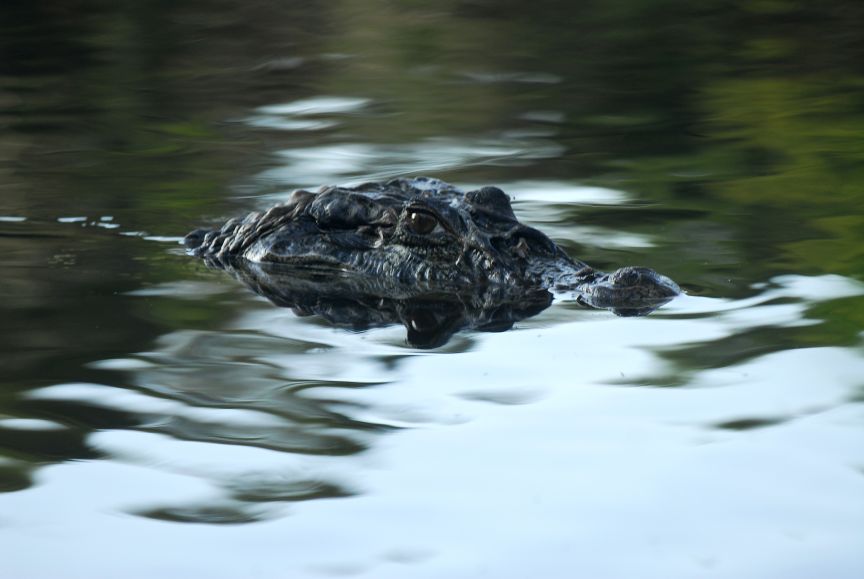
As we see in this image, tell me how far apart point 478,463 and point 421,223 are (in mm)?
2492

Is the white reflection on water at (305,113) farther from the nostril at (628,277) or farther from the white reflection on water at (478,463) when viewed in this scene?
the white reflection on water at (478,463)

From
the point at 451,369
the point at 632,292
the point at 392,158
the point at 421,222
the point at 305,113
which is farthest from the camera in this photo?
the point at 305,113

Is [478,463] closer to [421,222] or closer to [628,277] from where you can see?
[628,277]

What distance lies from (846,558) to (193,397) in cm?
217

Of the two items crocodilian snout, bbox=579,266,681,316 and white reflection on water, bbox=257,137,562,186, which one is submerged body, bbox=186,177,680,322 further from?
white reflection on water, bbox=257,137,562,186

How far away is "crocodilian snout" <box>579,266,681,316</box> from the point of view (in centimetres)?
538

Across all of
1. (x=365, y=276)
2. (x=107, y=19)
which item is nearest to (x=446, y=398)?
(x=365, y=276)

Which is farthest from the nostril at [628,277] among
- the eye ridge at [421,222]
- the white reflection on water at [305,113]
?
the white reflection on water at [305,113]

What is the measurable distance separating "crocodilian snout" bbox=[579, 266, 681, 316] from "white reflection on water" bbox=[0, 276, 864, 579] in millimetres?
316

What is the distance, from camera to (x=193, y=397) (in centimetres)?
441

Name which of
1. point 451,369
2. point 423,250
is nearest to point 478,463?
point 451,369

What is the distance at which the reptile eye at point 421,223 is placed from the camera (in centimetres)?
604

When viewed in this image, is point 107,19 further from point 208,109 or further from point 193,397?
point 193,397

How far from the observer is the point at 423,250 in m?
6.09
